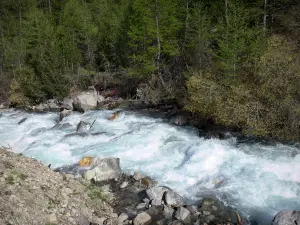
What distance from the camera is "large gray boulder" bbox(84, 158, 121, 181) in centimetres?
1309

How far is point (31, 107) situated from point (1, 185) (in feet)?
60.9

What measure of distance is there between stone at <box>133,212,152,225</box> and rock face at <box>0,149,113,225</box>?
1.06m

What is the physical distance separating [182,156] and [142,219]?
5346 millimetres

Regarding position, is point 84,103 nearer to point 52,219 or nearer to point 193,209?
point 193,209

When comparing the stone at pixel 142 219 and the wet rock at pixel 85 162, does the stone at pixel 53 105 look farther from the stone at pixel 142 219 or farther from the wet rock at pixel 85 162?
the stone at pixel 142 219

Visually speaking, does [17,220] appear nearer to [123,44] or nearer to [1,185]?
[1,185]

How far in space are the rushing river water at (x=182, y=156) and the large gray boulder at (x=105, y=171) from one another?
2.55ft

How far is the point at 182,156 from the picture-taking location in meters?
15.1

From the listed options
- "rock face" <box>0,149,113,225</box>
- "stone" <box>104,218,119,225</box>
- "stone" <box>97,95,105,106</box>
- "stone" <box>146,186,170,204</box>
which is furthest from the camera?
"stone" <box>97,95,105,106</box>

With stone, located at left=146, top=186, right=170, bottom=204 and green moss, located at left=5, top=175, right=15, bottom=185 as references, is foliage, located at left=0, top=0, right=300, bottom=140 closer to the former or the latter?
stone, located at left=146, top=186, right=170, bottom=204

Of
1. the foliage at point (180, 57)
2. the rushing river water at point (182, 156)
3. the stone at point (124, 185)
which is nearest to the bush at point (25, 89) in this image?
the foliage at point (180, 57)

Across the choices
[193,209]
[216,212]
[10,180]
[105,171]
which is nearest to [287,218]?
[216,212]

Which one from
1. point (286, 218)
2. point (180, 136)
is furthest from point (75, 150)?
point (286, 218)

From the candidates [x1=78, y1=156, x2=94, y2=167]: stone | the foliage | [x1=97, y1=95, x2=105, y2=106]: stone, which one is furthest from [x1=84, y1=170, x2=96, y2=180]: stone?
[x1=97, y1=95, x2=105, y2=106]: stone
